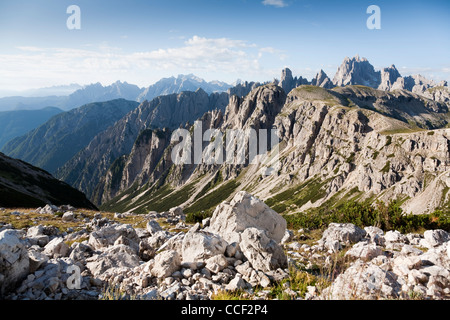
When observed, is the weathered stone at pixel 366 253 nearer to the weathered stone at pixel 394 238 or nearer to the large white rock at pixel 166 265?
the weathered stone at pixel 394 238

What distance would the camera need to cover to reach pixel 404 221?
4009 centimetres

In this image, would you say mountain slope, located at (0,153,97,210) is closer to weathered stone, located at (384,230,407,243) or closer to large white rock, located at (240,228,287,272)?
large white rock, located at (240,228,287,272)

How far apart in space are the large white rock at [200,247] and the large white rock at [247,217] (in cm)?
759

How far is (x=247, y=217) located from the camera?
2436 cm

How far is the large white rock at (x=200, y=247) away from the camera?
49.4ft

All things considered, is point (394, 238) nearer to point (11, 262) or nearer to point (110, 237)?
point (110, 237)

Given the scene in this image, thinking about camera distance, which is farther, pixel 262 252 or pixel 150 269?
pixel 262 252

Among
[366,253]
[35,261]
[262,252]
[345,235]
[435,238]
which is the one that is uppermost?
[35,261]

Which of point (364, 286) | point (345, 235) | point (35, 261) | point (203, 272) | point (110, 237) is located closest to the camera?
point (364, 286)

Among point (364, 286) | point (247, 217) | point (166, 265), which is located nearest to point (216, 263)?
point (166, 265)

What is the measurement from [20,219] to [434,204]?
803 ft

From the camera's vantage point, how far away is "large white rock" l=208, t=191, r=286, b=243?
24.1 m

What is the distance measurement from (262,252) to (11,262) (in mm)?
12744
